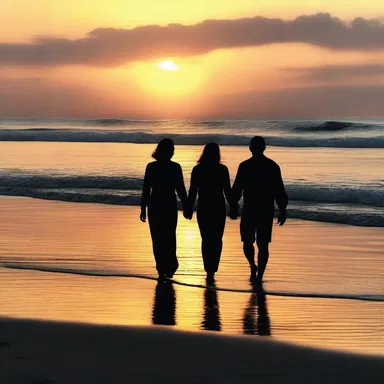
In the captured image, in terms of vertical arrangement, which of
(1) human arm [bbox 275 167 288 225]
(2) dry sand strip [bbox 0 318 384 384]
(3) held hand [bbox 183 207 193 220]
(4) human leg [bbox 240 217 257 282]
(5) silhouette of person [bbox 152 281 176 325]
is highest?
(1) human arm [bbox 275 167 288 225]

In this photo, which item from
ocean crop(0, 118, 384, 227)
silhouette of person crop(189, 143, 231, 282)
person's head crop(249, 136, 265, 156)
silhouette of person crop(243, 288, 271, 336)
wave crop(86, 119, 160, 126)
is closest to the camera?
silhouette of person crop(243, 288, 271, 336)

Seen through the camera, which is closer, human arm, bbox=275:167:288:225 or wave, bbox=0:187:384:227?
human arm, bbox=275:167:288:225

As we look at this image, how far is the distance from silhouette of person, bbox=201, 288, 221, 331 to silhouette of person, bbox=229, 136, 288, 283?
98 centimetres

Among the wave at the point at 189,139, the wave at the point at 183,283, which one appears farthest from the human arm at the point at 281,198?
the wave at the point at 189,139

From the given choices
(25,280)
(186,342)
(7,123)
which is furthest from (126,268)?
(7,123)

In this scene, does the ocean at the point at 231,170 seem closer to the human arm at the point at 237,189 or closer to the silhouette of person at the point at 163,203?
the human arm at the point at 237,189

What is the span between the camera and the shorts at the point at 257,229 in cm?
980

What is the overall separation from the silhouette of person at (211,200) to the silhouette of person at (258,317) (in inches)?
47.8

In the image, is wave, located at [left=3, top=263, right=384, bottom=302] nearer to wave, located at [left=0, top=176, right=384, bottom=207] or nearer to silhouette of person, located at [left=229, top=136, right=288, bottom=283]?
silhouette of person, located at [left=229, top=136, right=288, bottom=283]

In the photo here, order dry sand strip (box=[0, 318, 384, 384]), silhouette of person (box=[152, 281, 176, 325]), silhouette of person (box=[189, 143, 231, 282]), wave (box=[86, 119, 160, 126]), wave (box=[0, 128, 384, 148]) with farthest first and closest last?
wave (box=[86, 119, 160, 126])
wave (box=[0, 128, 384, 148])
silhouette of person (box=[189, 143, 231, 282])
silhouette of person (box=[152, 281, 176, 325])
dry sand strip (box=[0, 318, 384, 384])

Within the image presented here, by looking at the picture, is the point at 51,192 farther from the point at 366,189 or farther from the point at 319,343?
the point at 319,343

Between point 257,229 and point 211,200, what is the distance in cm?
68

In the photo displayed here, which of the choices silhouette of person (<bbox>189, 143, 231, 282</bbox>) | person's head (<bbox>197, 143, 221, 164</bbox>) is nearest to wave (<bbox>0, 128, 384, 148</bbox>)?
silhouette of person (<bbox>189, 143, 231, 282</bbox>)

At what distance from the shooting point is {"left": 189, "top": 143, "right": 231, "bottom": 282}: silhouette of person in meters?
10.1
